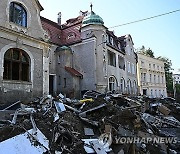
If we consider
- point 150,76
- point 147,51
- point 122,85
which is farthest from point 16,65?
point 147,51

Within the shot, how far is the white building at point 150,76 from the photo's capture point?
133 ft

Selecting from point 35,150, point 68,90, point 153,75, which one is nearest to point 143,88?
point 153,75

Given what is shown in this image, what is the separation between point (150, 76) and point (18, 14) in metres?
36.3

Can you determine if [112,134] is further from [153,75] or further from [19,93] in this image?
[153,75]

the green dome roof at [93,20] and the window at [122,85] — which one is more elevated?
the green dome roof at [93,20]

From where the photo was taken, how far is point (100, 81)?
23.0 meters

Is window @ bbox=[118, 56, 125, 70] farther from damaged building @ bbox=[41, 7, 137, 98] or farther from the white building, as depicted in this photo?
the white building

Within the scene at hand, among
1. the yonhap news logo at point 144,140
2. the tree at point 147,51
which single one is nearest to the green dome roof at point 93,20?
the yonhap news logo at point 144,140

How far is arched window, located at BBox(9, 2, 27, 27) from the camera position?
12.1 metres

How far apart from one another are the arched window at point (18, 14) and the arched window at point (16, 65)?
188 cm

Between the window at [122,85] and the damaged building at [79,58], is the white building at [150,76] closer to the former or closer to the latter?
the window at [122,85]

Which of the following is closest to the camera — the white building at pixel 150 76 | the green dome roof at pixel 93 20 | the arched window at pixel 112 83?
the green dome roof at pixel 93 20

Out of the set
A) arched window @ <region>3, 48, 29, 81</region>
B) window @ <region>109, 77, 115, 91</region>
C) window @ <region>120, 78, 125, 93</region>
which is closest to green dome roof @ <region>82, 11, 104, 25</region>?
window @ <region>109, 77, 115, 91</region>

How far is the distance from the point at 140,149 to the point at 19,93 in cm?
797
